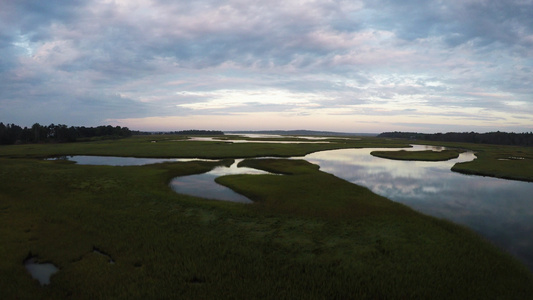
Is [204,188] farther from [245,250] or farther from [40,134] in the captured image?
[40,134]

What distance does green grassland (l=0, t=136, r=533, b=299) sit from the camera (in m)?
9.54

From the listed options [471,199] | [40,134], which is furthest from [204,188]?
[40,134]

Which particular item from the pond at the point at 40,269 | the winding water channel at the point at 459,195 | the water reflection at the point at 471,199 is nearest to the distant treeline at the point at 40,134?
the winding water channel at the point at 459,195

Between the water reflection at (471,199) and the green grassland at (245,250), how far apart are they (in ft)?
8.28

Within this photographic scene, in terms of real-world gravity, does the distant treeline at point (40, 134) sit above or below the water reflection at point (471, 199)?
above

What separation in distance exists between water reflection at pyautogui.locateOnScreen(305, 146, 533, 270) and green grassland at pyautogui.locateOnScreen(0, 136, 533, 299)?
2523mm

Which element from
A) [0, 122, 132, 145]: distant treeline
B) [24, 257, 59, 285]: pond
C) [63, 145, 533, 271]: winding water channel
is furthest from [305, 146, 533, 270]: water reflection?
[0, 122, 132, 145]: distant treeline

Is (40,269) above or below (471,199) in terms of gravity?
below

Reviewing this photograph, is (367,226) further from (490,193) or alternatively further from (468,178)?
(468,178)

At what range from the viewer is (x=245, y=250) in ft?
40.4

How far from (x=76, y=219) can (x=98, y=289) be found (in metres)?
9.31

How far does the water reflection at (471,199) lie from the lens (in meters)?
16.0

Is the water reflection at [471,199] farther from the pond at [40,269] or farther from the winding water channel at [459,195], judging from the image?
the pond at [40,269]

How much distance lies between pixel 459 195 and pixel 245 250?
78.2ft
